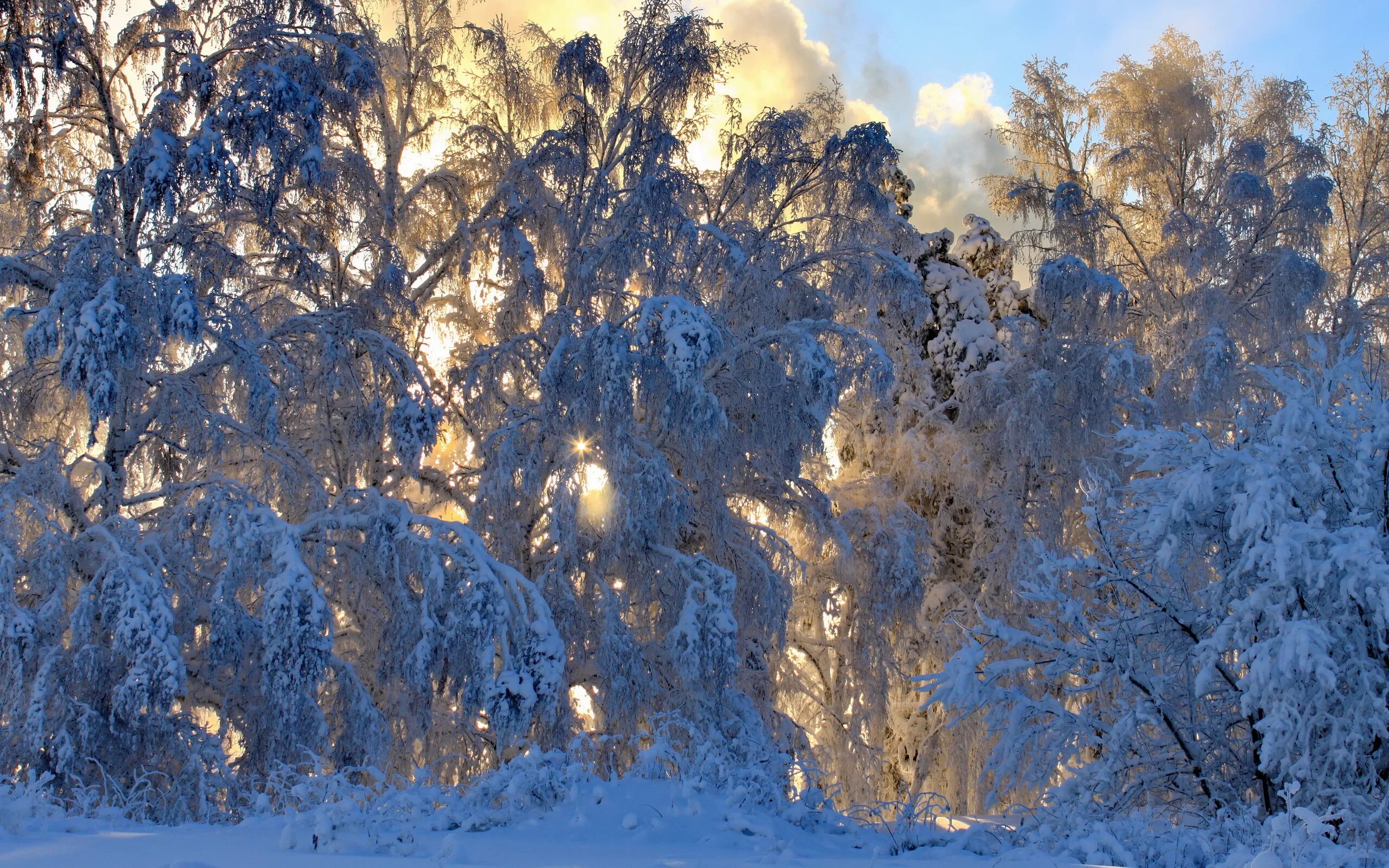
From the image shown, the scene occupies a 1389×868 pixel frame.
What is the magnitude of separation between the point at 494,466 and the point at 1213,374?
8.46m

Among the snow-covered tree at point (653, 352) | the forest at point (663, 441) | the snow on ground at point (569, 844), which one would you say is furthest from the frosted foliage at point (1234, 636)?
the snow-covered tree at point (653, 352)

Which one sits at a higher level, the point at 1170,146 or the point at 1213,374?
the point at 1170,146

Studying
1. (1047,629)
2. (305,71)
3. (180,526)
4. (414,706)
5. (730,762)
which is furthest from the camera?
(305,71)

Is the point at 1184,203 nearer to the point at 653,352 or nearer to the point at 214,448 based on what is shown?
the point at 653,352

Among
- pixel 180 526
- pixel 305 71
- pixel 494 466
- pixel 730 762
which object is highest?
pixel 305 71

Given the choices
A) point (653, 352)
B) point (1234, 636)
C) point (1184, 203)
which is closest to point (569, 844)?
point (1234, 636)

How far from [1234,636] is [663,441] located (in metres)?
6.74

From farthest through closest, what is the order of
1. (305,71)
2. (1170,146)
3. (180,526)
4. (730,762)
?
1. (1170,146)
2. (305,71)
3. (180,526)
4. (730,762)

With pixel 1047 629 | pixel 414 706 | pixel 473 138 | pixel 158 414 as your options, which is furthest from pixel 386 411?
pixel 1047 629

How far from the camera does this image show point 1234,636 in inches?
222

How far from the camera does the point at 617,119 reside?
1206 cm

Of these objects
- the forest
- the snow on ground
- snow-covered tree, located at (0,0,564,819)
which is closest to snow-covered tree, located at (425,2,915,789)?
the forest

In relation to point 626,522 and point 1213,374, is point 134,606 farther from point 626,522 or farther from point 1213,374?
point 1213,374

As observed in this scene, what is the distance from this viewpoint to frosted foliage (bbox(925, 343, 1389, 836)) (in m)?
5.32
